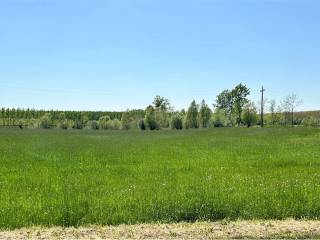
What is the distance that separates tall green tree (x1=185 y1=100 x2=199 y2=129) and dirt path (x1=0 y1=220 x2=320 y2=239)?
348ft

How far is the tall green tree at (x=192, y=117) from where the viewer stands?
116 m

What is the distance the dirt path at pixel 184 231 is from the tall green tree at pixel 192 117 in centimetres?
10620

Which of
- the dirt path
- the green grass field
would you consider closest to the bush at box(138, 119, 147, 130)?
the green grass field

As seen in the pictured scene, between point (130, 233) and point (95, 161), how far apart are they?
1522cm

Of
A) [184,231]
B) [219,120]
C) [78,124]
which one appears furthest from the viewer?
[78,124]

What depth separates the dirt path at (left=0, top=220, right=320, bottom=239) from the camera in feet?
28.5

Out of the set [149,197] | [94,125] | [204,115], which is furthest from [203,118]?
[149,197]

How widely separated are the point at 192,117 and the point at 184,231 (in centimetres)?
10777

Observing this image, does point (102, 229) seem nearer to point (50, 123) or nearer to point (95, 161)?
point (95, 161)

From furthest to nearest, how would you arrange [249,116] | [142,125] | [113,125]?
[113,125]
[142,125]
[249,116]

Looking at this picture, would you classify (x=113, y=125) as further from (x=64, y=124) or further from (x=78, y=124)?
(x=78, y=124)

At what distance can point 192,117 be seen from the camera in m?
116

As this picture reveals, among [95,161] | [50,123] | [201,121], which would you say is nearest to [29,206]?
[95,161]

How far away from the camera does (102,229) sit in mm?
9227
